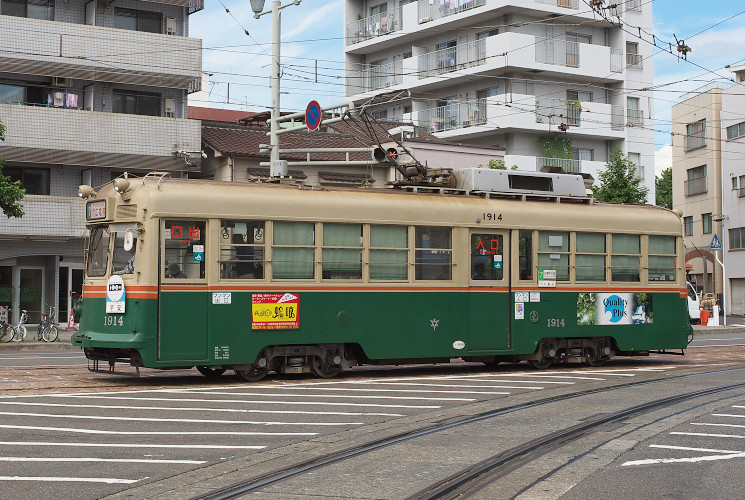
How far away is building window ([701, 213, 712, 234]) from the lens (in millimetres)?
60031

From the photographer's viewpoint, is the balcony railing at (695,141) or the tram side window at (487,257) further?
the balcony railing at (695,141)

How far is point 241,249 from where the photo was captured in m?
15.1

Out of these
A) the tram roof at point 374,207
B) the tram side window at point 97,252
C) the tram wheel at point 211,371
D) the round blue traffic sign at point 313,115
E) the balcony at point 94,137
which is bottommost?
the tram wheel at point 211,371

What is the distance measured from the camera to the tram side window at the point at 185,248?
48.2ft

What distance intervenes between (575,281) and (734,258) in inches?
1621

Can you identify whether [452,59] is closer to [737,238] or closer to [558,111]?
[558,111]

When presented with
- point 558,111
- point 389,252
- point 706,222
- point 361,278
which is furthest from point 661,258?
point 706,222

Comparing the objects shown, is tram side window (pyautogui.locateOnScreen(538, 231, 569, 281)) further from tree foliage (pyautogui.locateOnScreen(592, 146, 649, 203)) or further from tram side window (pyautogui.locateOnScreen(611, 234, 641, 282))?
tree foliage (pyautogui.locateOnScreen(592, 146, 649, 203))

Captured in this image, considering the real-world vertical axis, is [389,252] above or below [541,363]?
above

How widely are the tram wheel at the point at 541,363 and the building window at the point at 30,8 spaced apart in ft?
73.6

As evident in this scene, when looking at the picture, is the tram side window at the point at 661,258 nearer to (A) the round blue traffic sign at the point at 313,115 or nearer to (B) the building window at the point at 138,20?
(A) the round blue traffic sign at the point at 313,115

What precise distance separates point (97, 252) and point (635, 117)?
133ft

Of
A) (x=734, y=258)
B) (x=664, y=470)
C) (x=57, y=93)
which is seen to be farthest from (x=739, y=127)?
(x=664, y=470)

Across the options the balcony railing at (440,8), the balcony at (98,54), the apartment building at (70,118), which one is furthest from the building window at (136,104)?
the balcony railing at (440,8)
